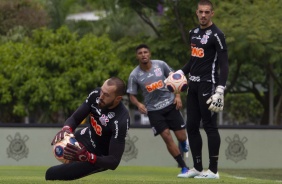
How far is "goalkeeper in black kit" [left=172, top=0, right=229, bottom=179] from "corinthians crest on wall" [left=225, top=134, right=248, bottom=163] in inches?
347

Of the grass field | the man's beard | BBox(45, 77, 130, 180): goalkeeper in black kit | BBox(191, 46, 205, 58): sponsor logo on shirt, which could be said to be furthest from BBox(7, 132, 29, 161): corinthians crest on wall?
the man's beard

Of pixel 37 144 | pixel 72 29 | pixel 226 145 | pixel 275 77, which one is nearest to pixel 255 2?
pixel 275 77

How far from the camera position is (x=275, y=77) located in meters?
29.2

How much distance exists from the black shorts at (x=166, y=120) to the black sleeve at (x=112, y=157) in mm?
5125

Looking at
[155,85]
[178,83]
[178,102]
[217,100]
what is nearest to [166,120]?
[178,102]

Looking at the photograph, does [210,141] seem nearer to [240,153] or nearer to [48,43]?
[240,153]

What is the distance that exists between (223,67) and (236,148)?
31.4 ft

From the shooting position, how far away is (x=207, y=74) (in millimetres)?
12477

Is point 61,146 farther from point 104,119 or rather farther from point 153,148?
point 153,148

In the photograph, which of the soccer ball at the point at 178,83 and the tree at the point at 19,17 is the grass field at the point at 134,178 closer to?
the soccer ball at the point at 178,83

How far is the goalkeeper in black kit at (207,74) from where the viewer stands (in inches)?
483

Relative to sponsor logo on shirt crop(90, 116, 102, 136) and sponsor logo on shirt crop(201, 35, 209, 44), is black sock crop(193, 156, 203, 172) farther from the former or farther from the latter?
sponsor logo on shirt crop(90, 116, 102, 136)

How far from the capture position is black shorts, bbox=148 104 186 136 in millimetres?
14668

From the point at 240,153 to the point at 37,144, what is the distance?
4.56 m
